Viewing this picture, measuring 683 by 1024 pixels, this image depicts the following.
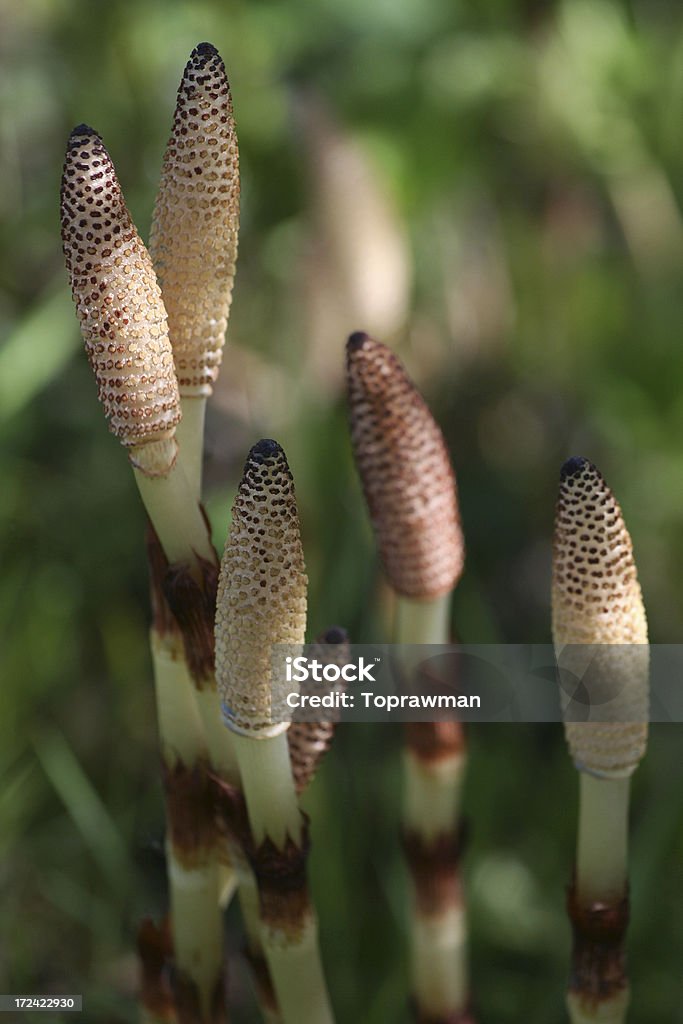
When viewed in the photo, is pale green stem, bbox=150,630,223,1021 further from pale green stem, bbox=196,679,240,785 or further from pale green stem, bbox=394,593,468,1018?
pale green stem, bbox=394,593,468,1018

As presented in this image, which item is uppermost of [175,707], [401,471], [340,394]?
[340,394]

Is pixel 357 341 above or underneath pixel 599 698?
above

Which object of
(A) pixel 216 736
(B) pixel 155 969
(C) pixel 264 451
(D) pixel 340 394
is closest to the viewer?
(C) pixel 264 451

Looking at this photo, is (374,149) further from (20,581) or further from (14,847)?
(14,847)

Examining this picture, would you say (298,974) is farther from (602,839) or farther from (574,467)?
(574,467)

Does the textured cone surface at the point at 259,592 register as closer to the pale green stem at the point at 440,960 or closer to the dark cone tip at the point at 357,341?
the dark cone tip at the point at 357,341

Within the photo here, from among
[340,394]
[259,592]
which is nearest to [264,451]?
[259,592]

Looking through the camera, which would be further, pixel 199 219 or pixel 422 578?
pixel 422 578
